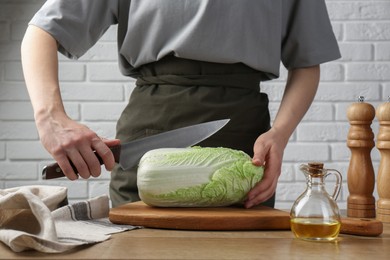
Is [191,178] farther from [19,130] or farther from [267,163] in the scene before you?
[19,130]

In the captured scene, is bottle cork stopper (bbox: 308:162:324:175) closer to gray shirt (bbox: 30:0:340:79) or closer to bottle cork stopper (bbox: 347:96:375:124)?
bottle cork stopper (bbox: 347:96:375:124)

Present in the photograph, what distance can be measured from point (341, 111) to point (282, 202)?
1.52 feet

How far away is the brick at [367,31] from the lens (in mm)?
2850

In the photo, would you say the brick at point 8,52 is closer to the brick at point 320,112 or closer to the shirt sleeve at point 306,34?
the brick at point 320,112

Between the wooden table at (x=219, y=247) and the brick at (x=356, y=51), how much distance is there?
5.80ft

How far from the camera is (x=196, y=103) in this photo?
1590mm

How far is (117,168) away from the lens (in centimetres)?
166

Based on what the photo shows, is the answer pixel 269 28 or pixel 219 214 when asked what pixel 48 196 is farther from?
pixel 269 28

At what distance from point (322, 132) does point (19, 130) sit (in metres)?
1.28

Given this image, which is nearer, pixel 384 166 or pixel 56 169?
pixel 56 169

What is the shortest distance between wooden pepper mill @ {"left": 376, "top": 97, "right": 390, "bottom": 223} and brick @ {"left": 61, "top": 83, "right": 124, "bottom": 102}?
151cm

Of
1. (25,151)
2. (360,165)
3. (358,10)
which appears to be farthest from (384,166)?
(25,151)

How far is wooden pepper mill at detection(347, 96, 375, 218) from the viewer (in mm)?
1498

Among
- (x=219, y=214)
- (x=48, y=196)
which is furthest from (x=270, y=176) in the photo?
(x=48, y=196)
